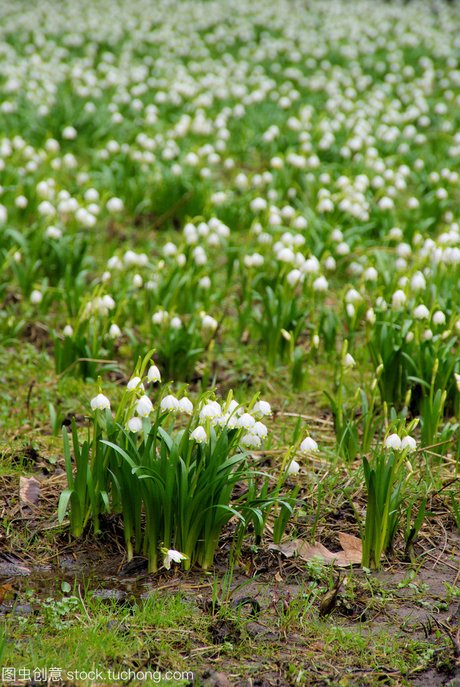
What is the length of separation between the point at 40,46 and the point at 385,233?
262 inches

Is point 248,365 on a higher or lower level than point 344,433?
lower

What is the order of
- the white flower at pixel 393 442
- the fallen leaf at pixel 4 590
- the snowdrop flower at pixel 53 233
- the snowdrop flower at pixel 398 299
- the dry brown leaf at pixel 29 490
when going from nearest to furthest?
the fallen leaf at pixel 4 590, the white flower at pixel 393 442, the dry brown leaf at pixel 29 490, the snowdrop flower at pixel 398 299, the snowdrop flower at pixel 53 233

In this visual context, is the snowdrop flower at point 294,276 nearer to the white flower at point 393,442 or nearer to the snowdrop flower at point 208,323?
the snowdrop flower at point 208,323

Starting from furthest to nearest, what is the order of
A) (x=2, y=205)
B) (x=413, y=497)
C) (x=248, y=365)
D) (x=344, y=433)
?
(x=2, y=205) < (x=248, y=365) < (x=344, y=433) < (x=413, y=497)

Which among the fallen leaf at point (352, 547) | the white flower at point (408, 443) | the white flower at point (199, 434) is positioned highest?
the white flower at point (199, 434)

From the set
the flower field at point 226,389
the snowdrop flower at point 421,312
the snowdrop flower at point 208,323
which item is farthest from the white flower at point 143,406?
the snowdrop flower at point 421,312

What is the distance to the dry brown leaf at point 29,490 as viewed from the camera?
10.6 feet

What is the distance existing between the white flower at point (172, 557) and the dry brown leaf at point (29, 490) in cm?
67

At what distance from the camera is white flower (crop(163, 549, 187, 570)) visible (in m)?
2.76

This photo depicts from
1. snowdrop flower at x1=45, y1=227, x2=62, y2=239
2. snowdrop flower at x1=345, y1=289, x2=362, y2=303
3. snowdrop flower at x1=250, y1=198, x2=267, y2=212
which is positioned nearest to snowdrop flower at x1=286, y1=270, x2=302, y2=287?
snowdrop flower at x1=345, y1=289, x2=362, y2=303

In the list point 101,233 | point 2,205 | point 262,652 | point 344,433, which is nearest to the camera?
point 262,652

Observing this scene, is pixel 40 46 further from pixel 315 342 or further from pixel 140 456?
pixel 140 456

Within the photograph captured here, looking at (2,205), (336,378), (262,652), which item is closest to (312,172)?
(2,205)

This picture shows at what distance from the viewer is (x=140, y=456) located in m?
2.85
